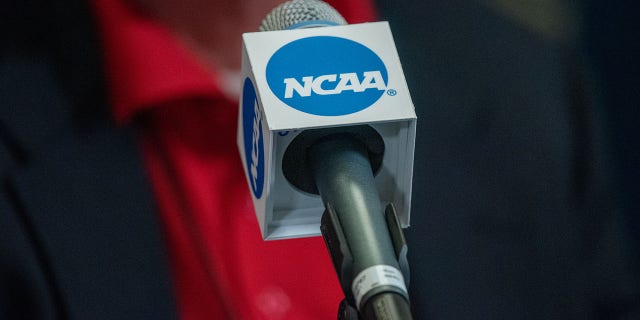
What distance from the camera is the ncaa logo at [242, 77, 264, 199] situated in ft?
3.50

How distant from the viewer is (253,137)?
3.61ft

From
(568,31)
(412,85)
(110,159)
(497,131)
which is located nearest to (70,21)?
(110,159)

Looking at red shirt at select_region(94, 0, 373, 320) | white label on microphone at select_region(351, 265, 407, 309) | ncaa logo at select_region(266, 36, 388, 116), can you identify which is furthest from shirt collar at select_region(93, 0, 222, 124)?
white label on microphone at select_region(351, 265, 407, 309)

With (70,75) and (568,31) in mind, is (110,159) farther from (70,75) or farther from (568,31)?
(568,31)

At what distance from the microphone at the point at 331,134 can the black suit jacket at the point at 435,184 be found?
0.39 metres

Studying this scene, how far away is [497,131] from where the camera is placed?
5.40ft

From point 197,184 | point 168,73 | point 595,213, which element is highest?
point 168,73

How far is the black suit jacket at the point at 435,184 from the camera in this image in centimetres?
143

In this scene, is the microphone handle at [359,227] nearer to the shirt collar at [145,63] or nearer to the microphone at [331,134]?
the microphone at [331,134]

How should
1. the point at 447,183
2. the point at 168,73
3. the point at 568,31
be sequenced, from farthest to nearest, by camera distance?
the point at 568,31
the point at 447,183
the point at 168,73

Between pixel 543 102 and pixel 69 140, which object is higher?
pixel 69 140

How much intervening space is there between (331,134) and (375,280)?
21 centimetres

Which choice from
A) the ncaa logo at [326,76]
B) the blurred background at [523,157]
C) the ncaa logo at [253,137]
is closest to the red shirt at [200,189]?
the blurred background at [523,157]

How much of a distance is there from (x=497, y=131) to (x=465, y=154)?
0.07 metres
